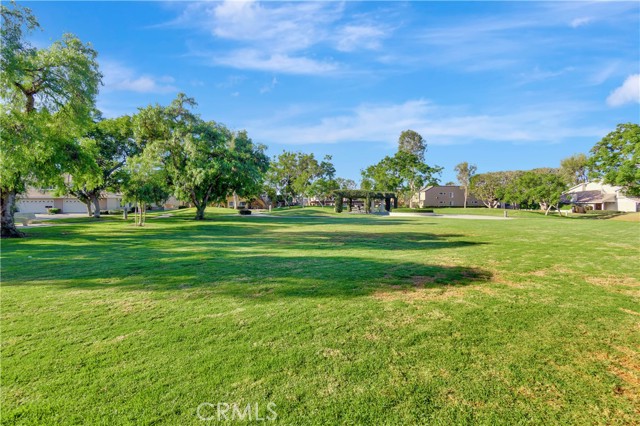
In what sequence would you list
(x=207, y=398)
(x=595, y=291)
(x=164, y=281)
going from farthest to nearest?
(x=164, y=281) < (x=595, y=291) < (x=207, y=398)

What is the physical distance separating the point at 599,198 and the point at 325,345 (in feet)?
239

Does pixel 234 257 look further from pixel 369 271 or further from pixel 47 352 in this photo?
pixel 47 352

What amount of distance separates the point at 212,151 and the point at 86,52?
13.4 metres

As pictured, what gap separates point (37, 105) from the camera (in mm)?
14969

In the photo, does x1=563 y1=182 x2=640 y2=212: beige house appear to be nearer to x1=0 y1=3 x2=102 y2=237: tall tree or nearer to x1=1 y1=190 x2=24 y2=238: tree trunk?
x1=0 y1=3 x2=102 y2=237: tall tree

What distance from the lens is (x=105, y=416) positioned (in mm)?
2480

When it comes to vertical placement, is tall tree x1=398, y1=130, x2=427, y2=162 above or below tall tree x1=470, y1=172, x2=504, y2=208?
above

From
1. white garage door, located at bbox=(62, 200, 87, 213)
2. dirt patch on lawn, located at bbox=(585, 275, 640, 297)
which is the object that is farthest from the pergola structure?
dirt patch on lawn, located at bbox=(585, 275, 640, 297)

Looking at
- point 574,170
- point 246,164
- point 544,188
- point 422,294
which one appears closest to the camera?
point 422,294

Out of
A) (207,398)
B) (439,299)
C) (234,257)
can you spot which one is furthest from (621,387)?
(234,257)

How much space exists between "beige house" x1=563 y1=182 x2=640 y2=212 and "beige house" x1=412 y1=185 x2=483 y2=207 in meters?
17.4

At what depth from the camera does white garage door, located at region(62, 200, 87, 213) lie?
159ft

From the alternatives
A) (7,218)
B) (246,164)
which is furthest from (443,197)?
(7,218)

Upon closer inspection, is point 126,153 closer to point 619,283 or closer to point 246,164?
point 246,164
